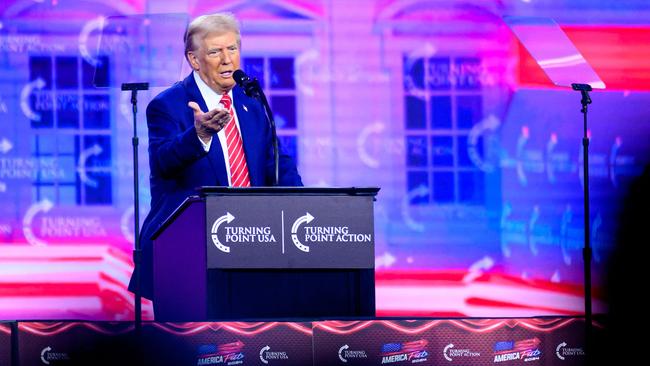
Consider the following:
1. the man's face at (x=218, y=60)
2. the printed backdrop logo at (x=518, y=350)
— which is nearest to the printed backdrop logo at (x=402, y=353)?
the printed backdrop logo at (x=518, y=350)

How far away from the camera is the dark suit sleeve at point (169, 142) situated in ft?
15.1

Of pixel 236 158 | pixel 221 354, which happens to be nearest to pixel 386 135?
pixel 236 158

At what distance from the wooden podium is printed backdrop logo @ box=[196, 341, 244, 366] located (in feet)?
0.68

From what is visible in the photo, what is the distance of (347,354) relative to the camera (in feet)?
12.7

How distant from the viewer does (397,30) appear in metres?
6.61

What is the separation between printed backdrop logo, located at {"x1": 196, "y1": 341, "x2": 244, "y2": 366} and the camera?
12.5 feet

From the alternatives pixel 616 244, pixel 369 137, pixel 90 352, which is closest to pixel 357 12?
pixel 369 137

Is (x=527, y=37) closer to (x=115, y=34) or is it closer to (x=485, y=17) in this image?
(x=485, y=17)

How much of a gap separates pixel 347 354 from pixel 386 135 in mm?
2826

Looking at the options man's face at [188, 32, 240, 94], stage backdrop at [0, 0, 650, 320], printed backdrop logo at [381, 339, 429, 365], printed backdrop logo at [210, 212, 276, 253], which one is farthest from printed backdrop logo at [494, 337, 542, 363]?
stage backdrop at [0, 0, 650, 320]

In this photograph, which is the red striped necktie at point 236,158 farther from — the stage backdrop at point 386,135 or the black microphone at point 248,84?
the stage backdrop at point 386,135

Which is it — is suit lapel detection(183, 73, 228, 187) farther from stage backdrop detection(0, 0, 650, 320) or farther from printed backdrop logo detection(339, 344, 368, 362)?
printed backdrop logo detection(339, 344, 368, 362)

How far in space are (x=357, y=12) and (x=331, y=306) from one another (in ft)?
9.09

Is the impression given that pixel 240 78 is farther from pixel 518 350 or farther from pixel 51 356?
pixel 518 350
